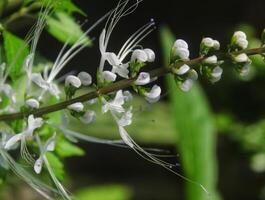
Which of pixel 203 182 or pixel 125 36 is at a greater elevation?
pixel 203 182

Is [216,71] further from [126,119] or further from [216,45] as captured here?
[126,119]

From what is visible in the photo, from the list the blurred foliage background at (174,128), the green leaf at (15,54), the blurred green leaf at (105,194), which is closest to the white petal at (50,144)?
the green leaf at (15,54)

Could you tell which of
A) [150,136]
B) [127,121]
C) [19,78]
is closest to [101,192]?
[150,136]

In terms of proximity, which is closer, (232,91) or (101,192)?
(101,192)

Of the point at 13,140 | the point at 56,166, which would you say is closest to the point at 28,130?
the point at 13,140

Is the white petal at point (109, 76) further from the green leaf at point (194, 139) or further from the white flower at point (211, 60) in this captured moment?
the green leaf at point (194, 139)

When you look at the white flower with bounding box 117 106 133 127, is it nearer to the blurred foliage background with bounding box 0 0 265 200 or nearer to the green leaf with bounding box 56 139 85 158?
the green leaf with bounding box 56 139 85 158

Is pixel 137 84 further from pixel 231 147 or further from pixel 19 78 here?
pixel 231 147

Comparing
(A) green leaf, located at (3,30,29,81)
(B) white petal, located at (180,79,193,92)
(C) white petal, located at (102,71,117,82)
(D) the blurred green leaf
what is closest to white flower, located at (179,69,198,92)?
(B) white petal, located at (180,79,193,92)
